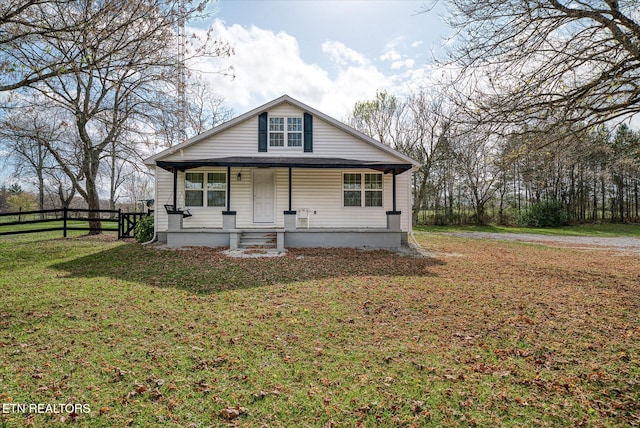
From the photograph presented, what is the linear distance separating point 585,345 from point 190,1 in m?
7.76

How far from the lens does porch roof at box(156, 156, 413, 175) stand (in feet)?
39.1

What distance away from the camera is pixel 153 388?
2.98 metres

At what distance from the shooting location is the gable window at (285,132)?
13.7 metres

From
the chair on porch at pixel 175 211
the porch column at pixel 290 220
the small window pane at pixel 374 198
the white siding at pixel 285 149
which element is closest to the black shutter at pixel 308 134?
the white siding at pixel 285 149

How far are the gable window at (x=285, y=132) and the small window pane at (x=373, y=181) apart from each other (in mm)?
3197

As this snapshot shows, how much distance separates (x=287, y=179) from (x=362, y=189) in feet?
10.5

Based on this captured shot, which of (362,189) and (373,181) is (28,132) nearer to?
Result: (362,189)

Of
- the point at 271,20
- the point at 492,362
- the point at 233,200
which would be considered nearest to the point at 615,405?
the point at 492,362

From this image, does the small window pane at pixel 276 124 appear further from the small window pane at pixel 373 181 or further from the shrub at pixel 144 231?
the shrub at pixel 144 231

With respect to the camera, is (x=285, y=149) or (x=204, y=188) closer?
(x=204, y=188)

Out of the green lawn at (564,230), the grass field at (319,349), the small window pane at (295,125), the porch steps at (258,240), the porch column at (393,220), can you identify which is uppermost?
the small window pane at (295,125)

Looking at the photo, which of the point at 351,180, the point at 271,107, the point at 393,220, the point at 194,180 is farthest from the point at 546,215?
the point at 194,180

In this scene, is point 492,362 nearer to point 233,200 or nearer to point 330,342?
point 330,342

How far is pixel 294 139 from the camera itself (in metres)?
13.8
